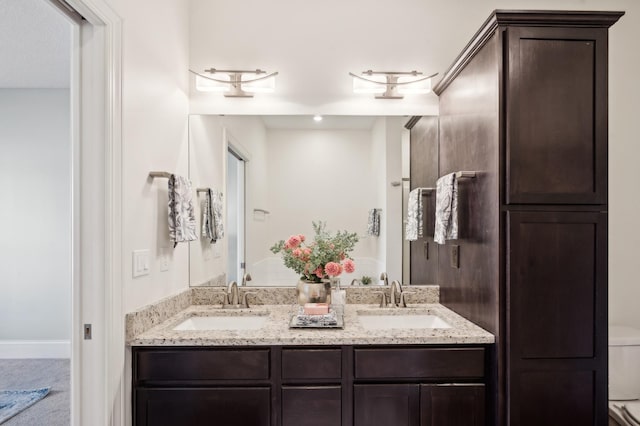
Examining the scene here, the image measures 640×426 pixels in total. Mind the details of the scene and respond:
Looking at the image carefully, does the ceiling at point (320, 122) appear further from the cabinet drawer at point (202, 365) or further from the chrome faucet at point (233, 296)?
the cabinet drawer at point (202, 365)

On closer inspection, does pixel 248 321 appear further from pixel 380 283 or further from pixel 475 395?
pixel 475 395

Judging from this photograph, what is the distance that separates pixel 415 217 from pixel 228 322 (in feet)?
4.02

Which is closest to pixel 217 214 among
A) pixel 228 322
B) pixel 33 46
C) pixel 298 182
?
pixel 298 182

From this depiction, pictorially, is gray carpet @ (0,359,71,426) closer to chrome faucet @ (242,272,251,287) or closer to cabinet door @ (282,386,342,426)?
chrome faucet @ (242,272,251,287)

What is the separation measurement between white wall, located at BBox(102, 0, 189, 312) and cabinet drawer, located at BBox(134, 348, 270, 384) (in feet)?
0.86

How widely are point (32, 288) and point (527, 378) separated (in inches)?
168

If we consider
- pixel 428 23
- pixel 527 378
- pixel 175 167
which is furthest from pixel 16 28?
pixel 527 378

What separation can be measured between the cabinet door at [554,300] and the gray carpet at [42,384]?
2843 millimetres

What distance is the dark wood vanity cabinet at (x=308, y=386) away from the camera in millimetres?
1664

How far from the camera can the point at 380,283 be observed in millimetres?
2344

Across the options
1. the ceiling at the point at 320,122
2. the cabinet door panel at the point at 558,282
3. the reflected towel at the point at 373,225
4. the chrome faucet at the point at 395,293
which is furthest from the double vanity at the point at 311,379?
the ceiling at the point at 320,122

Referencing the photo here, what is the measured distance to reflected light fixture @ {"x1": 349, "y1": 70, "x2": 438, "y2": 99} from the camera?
7.63ft

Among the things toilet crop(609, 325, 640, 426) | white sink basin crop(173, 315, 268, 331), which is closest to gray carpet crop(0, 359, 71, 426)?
white sink basin crop(173, 315, 268, 331)

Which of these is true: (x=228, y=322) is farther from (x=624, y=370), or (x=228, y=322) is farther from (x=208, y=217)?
(x=624, y=370)
